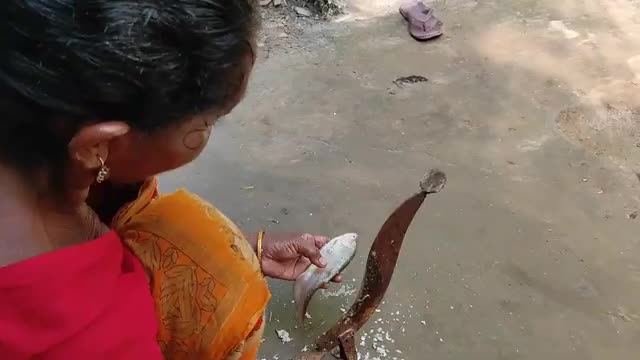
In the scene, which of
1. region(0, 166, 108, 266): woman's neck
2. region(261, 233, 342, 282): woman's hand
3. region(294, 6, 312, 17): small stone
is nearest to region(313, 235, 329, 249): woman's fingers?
region(261, 233, 342, 282): woman's hand

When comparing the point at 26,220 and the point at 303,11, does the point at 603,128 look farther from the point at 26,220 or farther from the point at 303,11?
the point at 26,220

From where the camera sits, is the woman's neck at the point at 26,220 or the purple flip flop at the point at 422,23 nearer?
the woman's neck at the point at 26,220

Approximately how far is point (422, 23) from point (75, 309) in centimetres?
218

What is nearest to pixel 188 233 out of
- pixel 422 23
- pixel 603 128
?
pixel 603 128

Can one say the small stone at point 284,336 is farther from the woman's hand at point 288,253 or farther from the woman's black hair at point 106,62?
the woman's black hair at point 106,62

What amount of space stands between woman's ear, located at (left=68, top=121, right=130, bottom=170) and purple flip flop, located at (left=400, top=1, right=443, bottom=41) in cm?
210

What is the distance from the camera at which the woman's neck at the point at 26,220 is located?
0.98 m

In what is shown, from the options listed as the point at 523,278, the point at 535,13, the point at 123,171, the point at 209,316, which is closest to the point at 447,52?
the point at 535,13

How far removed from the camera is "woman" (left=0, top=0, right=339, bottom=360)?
0.86 m

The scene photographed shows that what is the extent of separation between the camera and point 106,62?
2.85ft

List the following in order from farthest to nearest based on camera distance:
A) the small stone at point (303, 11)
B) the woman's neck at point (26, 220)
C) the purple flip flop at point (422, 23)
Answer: the small stone at point (303, 11), the purple flip flop at point (422, 23), the woman's neck at point (26, 220)

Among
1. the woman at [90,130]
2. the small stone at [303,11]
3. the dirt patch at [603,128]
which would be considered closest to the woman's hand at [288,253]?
the woman at [90,130]

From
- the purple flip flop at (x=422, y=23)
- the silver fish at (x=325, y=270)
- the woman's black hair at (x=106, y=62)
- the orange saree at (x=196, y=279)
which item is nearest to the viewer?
the woman's black hair at (x=106, y=62)

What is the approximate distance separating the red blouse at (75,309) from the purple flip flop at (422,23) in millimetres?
2017
